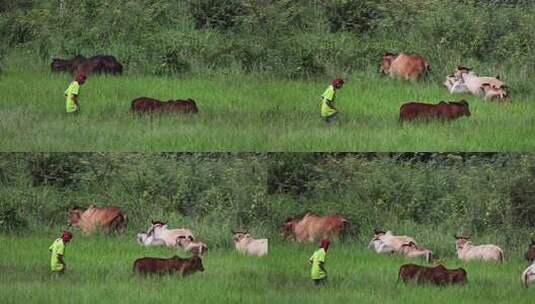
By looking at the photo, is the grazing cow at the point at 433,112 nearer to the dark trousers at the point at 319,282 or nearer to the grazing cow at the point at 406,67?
the grazing cow at the point at 406,67

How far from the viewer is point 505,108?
18.5ft

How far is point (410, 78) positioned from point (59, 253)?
162cm

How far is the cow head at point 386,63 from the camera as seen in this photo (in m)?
5.73

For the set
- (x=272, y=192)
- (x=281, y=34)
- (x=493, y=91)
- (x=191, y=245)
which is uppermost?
(x=281, y=34)

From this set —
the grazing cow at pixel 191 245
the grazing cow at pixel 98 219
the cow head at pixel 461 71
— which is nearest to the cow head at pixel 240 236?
the grazing cow at pixel 191 245

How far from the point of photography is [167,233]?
576 cm

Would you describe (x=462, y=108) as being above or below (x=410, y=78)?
below

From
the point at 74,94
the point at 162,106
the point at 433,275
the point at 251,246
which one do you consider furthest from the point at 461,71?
the point at 74,94

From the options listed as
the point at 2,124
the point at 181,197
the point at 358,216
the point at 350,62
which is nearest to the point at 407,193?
the point at 358,216

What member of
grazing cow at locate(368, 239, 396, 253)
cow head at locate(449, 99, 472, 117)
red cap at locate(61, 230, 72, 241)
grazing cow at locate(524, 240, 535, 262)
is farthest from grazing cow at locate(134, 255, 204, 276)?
grazing cow at locate(524, 240, 535, 262)

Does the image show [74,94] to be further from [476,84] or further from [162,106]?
[476,84]

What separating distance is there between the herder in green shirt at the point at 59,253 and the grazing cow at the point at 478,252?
163cm

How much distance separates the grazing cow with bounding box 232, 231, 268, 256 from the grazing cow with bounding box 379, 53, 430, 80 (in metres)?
0.87

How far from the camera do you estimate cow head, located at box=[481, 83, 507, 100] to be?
5.67 m
